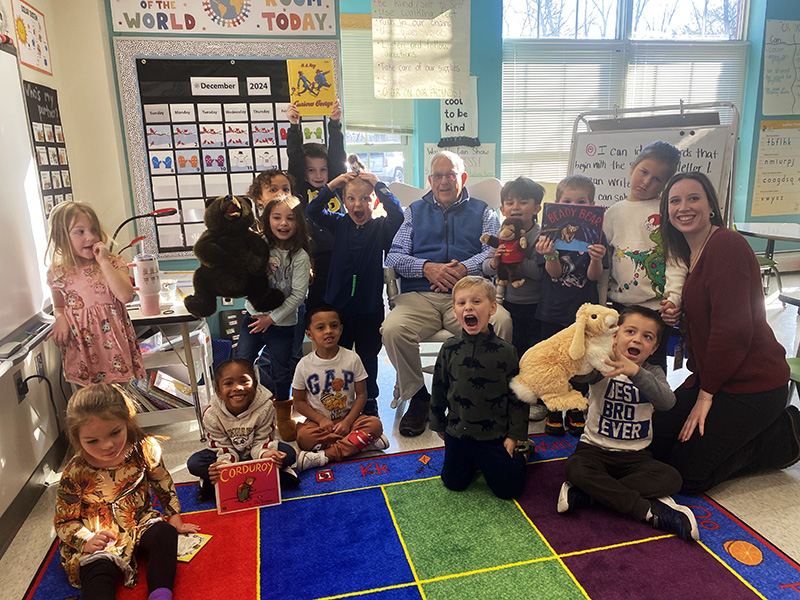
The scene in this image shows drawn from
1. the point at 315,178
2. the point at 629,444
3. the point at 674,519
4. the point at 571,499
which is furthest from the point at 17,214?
the point at 674,519

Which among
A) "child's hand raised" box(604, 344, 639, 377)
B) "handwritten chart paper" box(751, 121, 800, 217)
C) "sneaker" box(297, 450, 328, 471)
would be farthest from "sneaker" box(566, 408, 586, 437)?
"handwritten chart paper" box(751, 121, 800, 217)

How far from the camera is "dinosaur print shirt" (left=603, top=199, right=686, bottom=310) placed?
2.24 metres

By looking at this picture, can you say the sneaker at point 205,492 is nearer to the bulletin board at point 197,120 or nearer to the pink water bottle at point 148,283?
the pink water bottle at point 148,283

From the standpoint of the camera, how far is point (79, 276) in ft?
6.87

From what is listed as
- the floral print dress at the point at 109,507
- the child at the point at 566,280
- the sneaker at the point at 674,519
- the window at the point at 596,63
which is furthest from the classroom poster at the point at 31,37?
the window at the point at 596,63

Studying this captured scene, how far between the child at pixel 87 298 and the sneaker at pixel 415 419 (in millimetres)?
1183

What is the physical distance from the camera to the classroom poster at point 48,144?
252cm

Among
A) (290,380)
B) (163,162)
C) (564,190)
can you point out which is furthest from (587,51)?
(290,380)

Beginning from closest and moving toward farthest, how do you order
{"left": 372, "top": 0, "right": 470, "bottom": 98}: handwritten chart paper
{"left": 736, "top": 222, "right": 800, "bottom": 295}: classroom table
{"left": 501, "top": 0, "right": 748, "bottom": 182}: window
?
1. {"left": 372, "top": 0, "right": 470, "bottom": 98}: handwritten chart paper
2. {"left": 736, "top": 222, "right": 800, "bottom": 295}: classroom table
3. {"left": 501, "top": 0, "right": 748, "bottom": 182}: window

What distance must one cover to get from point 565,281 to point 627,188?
1.00 m

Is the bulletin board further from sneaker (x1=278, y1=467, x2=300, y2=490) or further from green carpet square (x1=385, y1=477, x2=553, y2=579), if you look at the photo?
green carpet square (x1=385, y1=477, x2=553, y2=579)

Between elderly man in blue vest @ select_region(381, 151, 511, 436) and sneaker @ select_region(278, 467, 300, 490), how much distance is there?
61 centimetres

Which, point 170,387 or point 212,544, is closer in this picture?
point 212,544

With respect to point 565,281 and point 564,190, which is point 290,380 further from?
point 564,190
